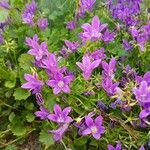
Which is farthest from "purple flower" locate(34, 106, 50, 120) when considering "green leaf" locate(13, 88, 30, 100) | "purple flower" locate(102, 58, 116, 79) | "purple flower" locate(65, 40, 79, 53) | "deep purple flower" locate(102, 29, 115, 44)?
"deep purple flower" locate(102, 29, 115, 44)

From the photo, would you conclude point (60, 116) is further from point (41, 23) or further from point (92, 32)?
point (41, 23)

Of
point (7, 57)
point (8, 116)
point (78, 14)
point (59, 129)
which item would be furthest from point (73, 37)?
point (59, 129)

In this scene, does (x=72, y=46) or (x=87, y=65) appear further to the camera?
(x=72, y=46)

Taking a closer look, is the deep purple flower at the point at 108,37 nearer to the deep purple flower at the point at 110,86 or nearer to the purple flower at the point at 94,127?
the deep purple flower at the point at 110,86

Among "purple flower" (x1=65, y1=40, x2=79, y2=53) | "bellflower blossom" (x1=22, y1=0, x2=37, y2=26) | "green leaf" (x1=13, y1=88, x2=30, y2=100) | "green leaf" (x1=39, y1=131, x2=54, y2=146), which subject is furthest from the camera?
"bellflower blossom" (x1=22, y1=0, x2=37, y2=26)

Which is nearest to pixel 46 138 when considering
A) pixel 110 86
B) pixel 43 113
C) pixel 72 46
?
pixel 43 113

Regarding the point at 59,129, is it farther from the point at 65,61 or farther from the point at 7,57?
the point at 7,57

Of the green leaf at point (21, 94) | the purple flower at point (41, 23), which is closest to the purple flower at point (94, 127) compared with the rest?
the green leaf at point (21, 94)

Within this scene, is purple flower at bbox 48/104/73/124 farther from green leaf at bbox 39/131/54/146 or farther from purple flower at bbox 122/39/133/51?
purple flower at bbox 122/39/133/51
